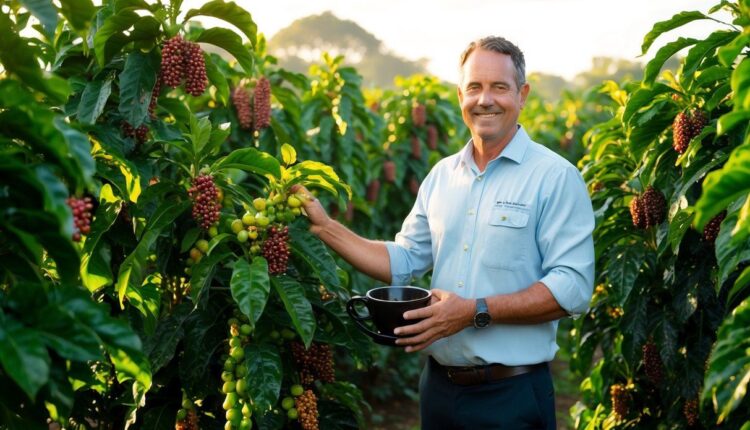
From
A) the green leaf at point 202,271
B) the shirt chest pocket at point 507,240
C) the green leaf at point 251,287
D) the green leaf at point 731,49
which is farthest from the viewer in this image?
the shirt chest pocket at point 507,240

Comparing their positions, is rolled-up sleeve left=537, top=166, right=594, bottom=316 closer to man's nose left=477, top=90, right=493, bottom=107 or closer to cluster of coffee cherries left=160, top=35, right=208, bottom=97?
man's nose left=477, top=90, right=493, bottom=107

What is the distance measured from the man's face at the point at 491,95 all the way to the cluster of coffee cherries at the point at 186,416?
1.42 m

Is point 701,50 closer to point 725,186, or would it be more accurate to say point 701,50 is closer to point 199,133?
point 725,186

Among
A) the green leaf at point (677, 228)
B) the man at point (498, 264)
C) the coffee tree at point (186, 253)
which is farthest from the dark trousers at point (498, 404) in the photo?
the green leaf at point (677, 228)

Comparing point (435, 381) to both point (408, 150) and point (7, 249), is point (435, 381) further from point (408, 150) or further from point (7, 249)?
point (408, 150)

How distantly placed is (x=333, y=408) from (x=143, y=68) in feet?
4.66

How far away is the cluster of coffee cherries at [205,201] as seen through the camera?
98.0 inches

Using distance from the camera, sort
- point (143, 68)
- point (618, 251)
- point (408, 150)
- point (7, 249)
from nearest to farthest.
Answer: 1. point (7, 249)
2. point (143, 68)
3. point (618, 251)
4. point (408, 150)

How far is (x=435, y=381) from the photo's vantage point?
9.82 ft

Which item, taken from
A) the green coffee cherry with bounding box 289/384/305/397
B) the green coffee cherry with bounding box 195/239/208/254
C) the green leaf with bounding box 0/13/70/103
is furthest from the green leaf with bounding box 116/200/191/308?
the green leaf with bounding box 0/13/70/103

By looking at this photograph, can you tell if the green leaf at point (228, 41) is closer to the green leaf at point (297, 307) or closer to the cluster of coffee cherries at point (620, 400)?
the green leaf at point (297, 307)

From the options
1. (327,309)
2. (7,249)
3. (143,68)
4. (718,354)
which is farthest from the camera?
(327,309)

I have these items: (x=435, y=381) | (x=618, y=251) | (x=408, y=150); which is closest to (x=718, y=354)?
(x=435, y=381)

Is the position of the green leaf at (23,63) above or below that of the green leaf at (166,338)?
above
